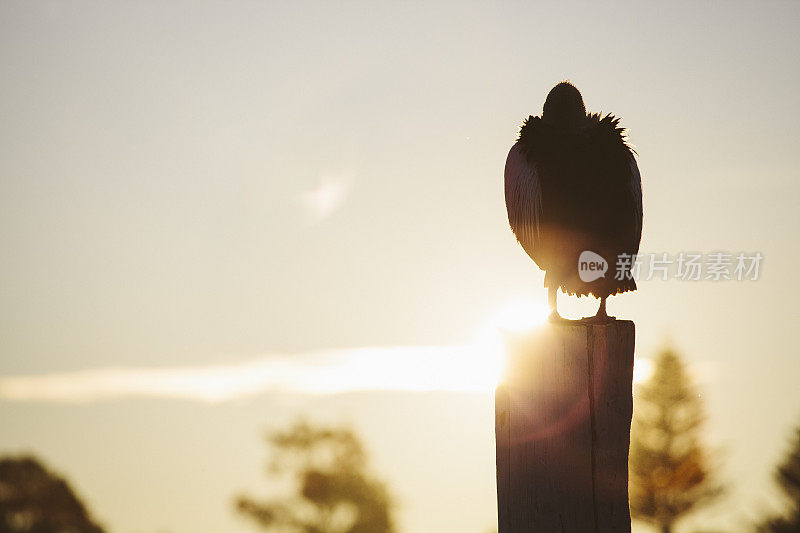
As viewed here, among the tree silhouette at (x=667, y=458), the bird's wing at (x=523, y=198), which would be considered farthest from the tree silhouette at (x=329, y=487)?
the bird's wing at (x=523, y=198)

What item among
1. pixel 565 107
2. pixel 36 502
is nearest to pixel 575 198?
pixel 565 107

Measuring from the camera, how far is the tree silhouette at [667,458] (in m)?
23.5

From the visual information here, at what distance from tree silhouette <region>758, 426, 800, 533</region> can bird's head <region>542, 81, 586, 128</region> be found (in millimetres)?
20001

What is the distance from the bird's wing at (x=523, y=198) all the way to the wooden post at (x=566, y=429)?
2.14 metres

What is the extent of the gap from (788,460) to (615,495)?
22.1 metres

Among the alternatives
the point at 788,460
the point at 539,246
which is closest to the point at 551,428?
the point at 539,246

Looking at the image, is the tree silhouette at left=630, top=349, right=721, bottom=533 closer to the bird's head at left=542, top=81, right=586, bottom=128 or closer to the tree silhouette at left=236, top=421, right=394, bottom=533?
the tree silhouette at left=236, top=421, right=394, bottom=533

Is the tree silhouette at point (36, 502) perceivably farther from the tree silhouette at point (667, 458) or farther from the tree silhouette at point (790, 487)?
the tree silhouette at point (790, 487)

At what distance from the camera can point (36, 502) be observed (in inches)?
478

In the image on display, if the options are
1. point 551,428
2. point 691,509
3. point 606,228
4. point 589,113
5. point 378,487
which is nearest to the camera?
point 551,428

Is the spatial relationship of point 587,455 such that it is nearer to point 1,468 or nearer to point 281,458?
point 1,468

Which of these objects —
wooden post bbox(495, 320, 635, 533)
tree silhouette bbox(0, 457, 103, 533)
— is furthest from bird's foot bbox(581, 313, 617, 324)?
tree silhouette bbox(0, 457, 103, 533)

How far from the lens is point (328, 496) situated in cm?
2261

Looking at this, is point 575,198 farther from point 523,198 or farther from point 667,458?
point 667,458
